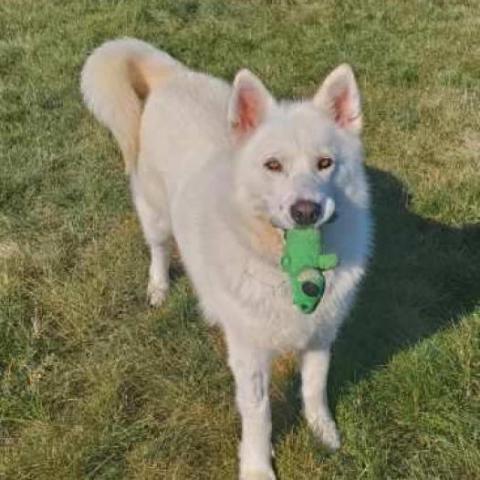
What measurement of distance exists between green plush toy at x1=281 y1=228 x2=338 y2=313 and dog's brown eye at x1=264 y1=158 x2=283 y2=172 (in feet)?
0.67

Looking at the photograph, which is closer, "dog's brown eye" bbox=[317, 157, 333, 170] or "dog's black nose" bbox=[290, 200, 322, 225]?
"dog's black nose" bbox=[290, 200, 322, 225]

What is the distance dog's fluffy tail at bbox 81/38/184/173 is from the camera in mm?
3754

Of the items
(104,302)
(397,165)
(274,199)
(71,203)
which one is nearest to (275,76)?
(397,165)

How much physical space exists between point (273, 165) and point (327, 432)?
1.03m

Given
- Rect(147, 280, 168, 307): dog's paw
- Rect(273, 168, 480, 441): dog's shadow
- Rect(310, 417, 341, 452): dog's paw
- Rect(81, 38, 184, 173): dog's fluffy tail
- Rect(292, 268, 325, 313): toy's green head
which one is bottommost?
Rect(147, 280, 168, 307): dog's paw

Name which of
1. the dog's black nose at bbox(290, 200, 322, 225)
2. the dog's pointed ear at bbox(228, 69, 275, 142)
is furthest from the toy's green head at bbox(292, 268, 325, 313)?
the dog's pointed ear at bbox(228, 69, 275, 142)

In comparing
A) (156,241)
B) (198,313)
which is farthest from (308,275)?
(156,241)

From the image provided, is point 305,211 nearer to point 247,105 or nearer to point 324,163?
point 324,163

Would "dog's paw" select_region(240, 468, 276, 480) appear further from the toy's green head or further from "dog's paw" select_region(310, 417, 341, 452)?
the toy's green head

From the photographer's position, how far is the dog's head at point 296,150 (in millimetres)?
2441

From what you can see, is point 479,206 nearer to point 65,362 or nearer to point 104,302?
point 104,302

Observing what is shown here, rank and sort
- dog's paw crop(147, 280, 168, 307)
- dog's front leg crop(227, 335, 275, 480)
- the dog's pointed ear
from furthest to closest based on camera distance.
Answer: dog's paw crop(147, 280, 168, 307)
dog's front leg crop(227, 335, 275, 480)
the dog's pointed ear

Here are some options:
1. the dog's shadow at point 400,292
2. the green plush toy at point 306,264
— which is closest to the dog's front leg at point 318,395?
the dog's shadow at point 400,292

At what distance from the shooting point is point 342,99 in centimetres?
283
